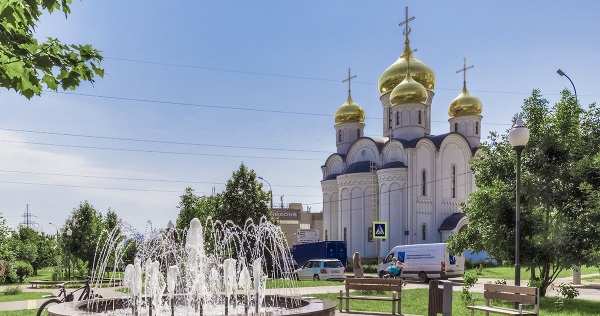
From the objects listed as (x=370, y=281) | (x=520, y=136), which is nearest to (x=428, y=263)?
(x=370, y=281)

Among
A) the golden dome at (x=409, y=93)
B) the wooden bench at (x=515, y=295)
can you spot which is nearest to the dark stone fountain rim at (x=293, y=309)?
the wooden bench at (x=515, y=295)

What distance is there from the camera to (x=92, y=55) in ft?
19.1

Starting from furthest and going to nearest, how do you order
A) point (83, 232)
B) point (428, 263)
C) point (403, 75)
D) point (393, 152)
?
1. point (403, 75)
2. point (393, 152)
3. point (83, 232)
4. point (428, 263)

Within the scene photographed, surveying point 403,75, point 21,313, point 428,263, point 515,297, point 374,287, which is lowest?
point 428,263

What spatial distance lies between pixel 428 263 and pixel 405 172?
1554cm

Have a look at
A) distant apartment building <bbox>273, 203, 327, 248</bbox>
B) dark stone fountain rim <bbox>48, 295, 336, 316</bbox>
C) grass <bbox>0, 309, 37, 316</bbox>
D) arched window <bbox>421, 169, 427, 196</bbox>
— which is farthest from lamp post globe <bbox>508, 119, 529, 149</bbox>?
distant apartment building <bbox>273, 203, 327, 248</bbox>

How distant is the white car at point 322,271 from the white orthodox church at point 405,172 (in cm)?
1501

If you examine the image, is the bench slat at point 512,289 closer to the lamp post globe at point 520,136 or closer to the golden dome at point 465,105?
the lamp post globe at point 520,136

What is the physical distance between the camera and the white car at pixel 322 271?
2833cm

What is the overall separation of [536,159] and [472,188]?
32.8 metres

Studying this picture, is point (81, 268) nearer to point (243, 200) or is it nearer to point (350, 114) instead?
point (243, 200)

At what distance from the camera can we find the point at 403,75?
5022 centimetres

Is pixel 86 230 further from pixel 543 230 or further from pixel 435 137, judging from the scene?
pixel 543 230

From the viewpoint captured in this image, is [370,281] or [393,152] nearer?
[370,281]
